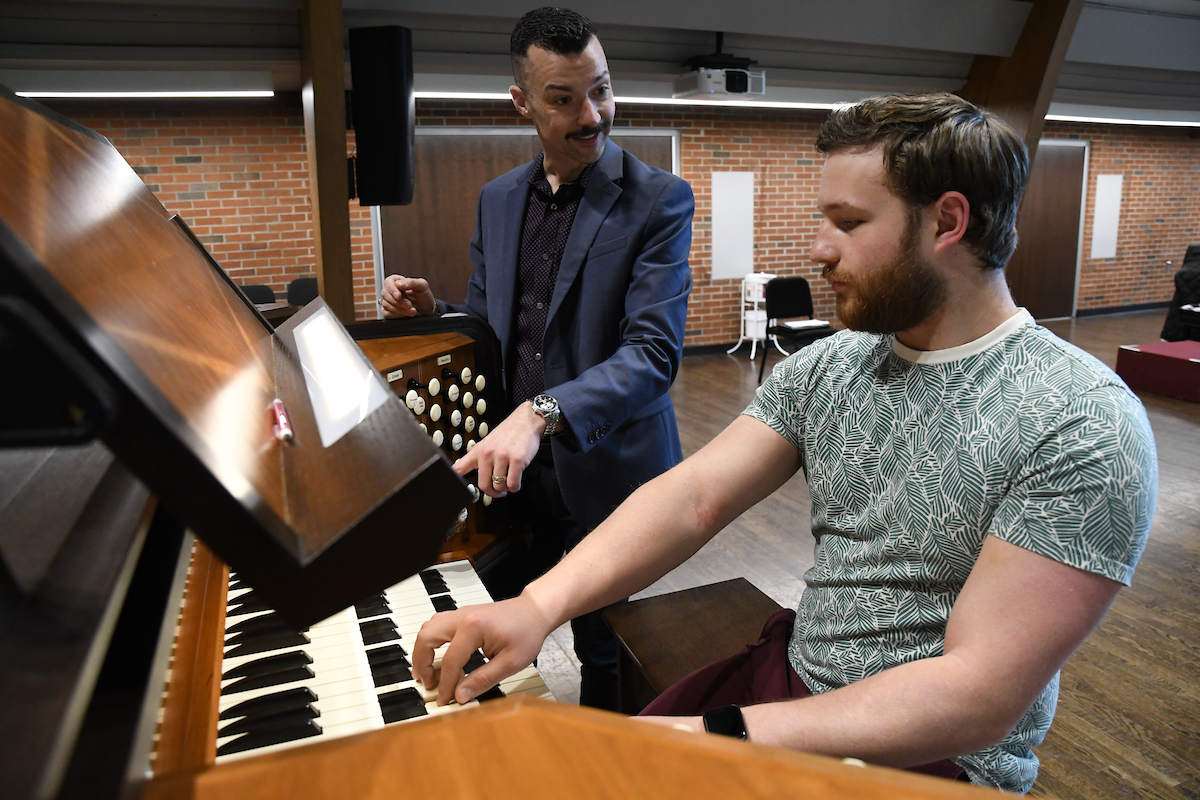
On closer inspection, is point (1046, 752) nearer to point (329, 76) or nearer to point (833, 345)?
point (833, 345)

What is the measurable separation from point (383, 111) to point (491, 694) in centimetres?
193

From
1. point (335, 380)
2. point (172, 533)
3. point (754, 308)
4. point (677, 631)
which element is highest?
point (335, 380)

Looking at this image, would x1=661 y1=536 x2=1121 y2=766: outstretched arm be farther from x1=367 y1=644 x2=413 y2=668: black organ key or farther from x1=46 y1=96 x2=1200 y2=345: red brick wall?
x1=46 y1=96 x2=1200 y2=345: red brick wall

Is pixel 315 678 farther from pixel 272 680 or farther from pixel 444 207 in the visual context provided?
pixel 444 207

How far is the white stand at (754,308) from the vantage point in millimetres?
8734

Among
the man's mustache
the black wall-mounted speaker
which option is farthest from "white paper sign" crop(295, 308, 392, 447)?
the black wall-mounted speaker

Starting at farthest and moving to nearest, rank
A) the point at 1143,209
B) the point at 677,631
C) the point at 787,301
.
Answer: the point at 1143,209, the point at 787,301, the point at 677,631

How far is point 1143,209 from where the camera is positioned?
37.5 feet

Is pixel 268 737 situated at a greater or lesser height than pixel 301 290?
greater

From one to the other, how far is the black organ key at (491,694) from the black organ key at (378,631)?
8.4 inches

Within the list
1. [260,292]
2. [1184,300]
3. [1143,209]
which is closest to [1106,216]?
[1143,209]

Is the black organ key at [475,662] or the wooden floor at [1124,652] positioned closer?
the black organ key at [475,662]

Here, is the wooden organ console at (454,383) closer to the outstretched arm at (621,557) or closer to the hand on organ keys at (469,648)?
the outstretched arm at (621,557)

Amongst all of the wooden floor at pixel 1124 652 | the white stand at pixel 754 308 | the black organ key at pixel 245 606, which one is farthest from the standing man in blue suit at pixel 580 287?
the white stand at pixel 754 308
